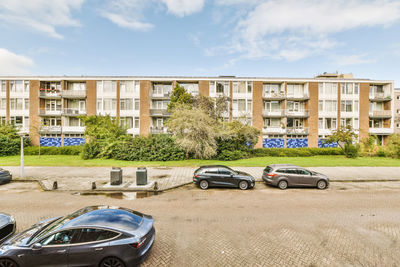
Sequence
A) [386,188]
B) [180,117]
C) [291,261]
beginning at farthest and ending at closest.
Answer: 1. [180,117]
2. [386,188]
3. [291,261]

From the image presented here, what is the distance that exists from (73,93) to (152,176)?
25.7m

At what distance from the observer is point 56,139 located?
31.6 meters

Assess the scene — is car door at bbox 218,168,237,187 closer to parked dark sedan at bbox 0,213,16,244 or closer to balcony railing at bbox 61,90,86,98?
parked dark sedan at bbox 0,213,16,244

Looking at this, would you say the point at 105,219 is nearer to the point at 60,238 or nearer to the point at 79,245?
the point at 79,245

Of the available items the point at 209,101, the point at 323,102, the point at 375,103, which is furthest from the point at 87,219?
the point at 375,103

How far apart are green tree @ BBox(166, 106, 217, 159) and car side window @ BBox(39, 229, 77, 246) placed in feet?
51.1

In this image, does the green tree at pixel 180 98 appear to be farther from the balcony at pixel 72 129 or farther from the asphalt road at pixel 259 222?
the balcony at pixel 72 129

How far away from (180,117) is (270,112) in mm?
18298

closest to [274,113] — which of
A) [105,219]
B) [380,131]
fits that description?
[380,131]

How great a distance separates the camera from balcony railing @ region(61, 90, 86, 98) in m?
31.4

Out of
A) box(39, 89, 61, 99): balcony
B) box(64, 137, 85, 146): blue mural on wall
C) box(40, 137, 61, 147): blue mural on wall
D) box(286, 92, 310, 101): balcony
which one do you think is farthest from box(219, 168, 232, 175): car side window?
Answer: box(39, 89, 61, 99): balcony

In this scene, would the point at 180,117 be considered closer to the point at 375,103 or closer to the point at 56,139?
the point at 56,139

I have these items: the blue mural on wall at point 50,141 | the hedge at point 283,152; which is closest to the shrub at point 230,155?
the hedge at point 283,152

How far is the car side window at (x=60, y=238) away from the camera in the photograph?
4.49 meters
